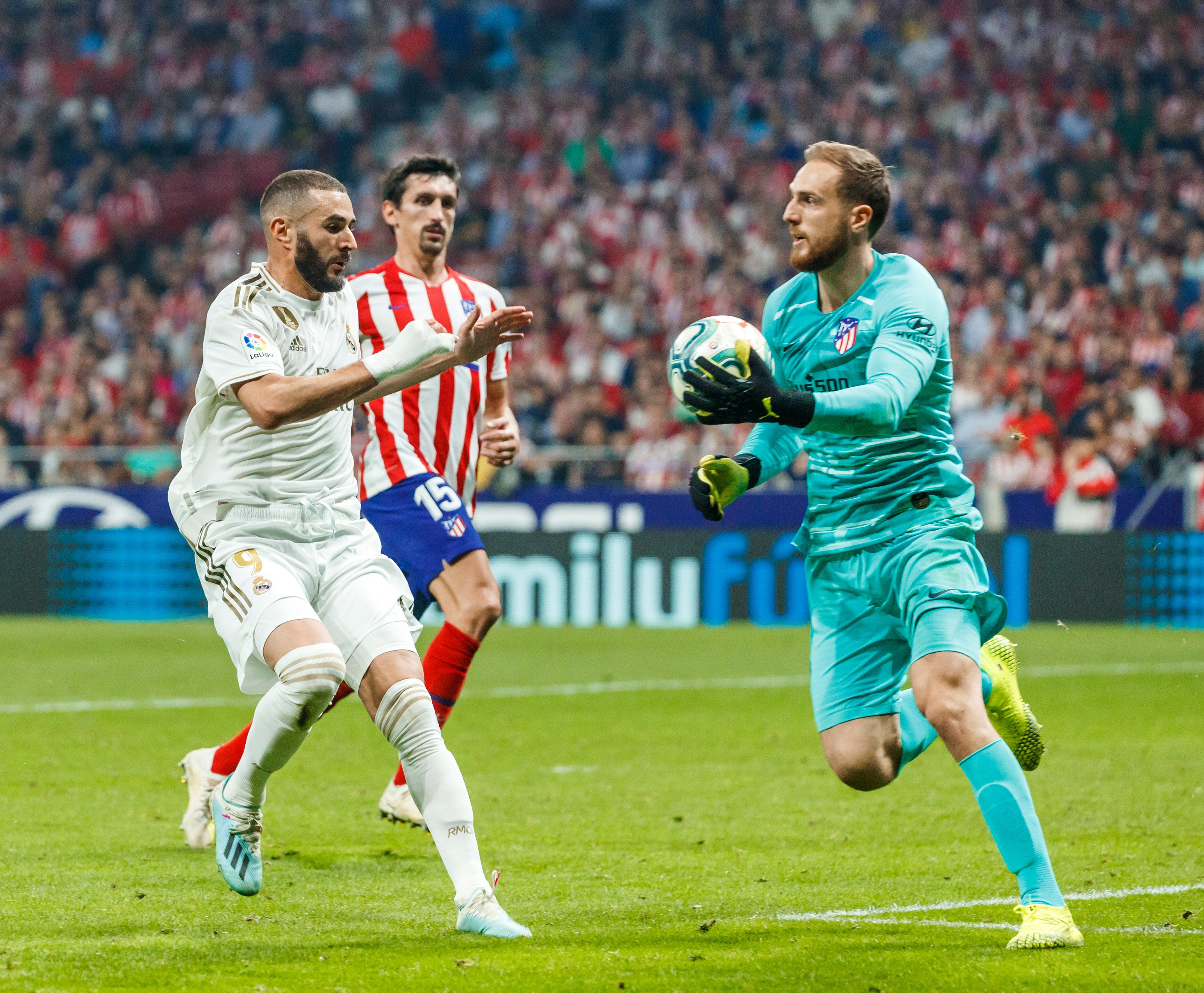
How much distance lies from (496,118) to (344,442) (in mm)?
20123

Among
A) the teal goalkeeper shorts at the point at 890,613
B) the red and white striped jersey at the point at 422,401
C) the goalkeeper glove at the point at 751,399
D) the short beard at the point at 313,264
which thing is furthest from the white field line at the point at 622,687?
the goalkeeper glove at the point at 751,399

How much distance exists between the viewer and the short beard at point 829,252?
509cm

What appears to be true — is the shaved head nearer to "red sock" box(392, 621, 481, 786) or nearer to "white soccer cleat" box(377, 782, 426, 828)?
"red sock" box(392, 621, 481, 786)

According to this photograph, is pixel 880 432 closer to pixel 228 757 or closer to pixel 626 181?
pixel 228 757

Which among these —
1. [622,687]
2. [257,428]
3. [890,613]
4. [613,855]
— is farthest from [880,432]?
[622,687]

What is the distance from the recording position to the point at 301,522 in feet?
17.0

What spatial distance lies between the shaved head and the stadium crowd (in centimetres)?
1159

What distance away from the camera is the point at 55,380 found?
2153 centimetres

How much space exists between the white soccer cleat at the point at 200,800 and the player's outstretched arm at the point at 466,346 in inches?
78.6

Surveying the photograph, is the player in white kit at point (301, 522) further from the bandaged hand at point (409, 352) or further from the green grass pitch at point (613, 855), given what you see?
the green grass pitch at point (613, 855)

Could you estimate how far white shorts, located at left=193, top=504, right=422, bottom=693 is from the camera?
196 inches

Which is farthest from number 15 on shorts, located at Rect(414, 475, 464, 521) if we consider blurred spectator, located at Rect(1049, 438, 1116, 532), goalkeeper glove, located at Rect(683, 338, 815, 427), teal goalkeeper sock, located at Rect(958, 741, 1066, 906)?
blurred spectator, located at Rect(1049, 438, 1116, 532)

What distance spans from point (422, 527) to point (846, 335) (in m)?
2.42

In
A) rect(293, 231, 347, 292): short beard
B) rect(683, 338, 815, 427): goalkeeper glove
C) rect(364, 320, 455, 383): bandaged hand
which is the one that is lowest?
rect(683, 338, 815, 427): goalkeeper glove
